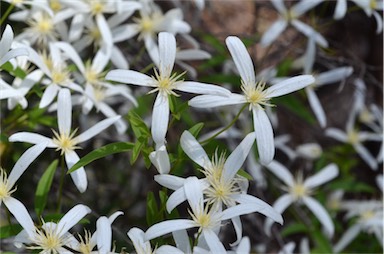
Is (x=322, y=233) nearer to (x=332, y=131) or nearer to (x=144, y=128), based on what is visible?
(x=332, y=131)

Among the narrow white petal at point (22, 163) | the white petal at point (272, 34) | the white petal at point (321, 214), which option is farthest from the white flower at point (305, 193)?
the narrow white petal at point (22, 163)

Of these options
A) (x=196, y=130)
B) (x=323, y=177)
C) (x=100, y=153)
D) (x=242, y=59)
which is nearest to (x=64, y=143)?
(x=100, y=153)

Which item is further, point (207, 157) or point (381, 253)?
point (381, 253)

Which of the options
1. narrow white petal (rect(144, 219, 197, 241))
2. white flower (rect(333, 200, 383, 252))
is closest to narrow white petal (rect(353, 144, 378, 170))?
white flower (rect(333, 200, 383, 252))

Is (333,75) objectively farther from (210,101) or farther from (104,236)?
(104,236)

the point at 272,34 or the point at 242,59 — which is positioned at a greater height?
the point at 272,34

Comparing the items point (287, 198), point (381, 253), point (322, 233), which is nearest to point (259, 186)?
point (287, 198)

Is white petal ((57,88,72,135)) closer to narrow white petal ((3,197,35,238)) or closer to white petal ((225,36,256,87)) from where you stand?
narrow white petal ((3,197,35,238))
